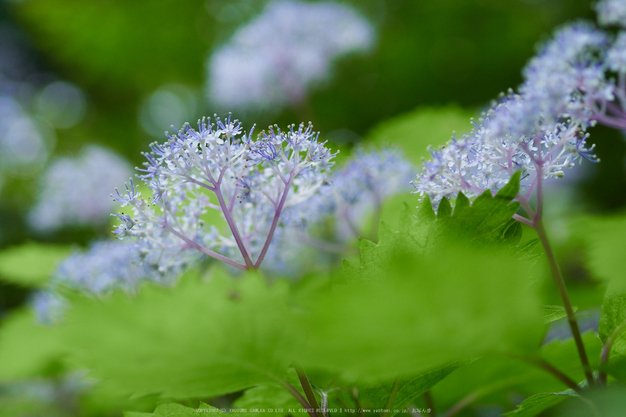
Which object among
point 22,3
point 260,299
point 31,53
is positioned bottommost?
point 260,299

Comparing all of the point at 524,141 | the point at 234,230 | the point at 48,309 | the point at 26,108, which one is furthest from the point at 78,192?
the point at 26,108

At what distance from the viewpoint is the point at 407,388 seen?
0.63 metres

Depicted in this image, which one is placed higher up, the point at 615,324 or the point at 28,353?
the point at 28,353

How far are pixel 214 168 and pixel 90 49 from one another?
3.45m

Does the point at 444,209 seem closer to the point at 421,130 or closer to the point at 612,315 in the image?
the point at 612,315

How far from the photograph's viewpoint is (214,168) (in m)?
0.74

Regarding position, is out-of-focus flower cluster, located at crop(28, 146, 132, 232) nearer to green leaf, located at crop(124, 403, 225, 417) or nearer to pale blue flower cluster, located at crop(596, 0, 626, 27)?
green leaf, located at crop(124, 403, 225, 417)

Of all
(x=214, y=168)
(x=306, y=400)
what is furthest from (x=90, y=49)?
(x=306, y=400)

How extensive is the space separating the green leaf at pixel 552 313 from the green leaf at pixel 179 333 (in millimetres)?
332

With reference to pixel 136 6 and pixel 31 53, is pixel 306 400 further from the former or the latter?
pixel 31 53

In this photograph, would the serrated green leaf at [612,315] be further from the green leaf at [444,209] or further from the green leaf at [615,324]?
the green leaf at [444,209]

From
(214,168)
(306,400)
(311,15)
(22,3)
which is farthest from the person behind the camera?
(22,3)

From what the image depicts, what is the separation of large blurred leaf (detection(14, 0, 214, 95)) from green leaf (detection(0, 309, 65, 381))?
2.51m

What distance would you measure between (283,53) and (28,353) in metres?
1.56
